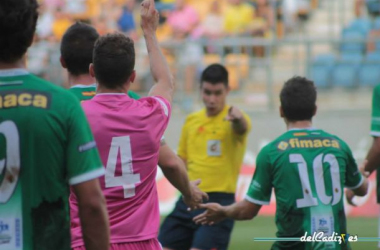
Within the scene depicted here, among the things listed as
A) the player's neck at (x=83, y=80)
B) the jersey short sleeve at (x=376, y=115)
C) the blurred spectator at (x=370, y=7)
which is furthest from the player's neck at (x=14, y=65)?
the blurred spectator at (x=370, y=7)

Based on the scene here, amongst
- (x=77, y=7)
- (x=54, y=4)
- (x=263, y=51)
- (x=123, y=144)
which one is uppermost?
(x=54, y=4)

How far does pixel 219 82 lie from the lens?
353 inches

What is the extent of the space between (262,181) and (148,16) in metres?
1.50

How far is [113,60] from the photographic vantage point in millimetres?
4957

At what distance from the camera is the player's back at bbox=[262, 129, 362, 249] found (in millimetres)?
5793

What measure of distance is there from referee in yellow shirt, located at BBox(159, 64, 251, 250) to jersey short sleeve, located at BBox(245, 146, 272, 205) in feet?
6.99

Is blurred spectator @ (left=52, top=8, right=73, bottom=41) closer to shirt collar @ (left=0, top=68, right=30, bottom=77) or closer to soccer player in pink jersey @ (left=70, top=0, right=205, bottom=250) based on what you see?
soccer player in pink jersey @ (left=70, top=0, right=205, bottom=250)

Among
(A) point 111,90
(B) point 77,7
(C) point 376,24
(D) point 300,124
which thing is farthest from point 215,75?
(B) point 77,7

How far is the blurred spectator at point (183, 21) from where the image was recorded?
19078 millimetres

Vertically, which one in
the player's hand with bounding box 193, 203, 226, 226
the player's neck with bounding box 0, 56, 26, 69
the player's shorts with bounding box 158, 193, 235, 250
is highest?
the player's neck with bounding box 0, 56, 26, 69

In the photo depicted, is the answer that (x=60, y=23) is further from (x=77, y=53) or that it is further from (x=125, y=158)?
(x=125, y=158)

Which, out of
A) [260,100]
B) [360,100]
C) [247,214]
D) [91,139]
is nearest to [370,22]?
[360,100]

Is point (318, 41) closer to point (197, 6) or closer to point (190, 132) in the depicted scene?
point (197, 6)

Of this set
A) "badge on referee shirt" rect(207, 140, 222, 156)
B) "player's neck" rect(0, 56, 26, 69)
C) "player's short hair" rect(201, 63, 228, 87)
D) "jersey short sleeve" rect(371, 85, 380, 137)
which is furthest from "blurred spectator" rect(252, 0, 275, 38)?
"player's neck" rect(0, 56, 26, 69)
